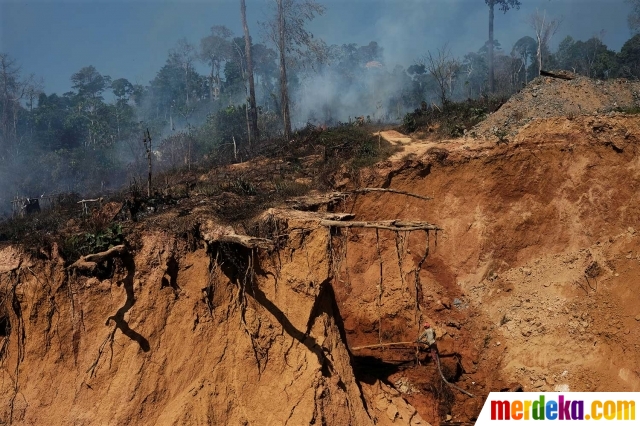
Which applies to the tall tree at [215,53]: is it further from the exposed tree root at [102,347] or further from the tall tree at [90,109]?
the exposed tree root at [102,347]

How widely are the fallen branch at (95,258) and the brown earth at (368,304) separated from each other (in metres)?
0.19

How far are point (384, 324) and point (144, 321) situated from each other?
5.97m

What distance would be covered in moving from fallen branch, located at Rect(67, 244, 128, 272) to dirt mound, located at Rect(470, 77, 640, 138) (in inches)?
403

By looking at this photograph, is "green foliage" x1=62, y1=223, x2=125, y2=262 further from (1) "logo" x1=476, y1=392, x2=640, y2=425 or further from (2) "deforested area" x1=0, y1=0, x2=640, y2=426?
(1) "logo" x1=476, y1=392, x2=640, y2=425

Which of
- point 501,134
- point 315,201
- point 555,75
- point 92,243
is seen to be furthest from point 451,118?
point 92,243

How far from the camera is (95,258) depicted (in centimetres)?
733

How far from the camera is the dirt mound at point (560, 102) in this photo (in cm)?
1311

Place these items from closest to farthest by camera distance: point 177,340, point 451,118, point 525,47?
point 177,340, point 451,118, point 525,47

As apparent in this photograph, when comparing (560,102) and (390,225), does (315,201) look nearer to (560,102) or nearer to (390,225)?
(390,225)

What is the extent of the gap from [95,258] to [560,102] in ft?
43.0

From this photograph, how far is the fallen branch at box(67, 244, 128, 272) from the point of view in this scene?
23.8 ft

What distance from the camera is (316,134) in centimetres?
1634

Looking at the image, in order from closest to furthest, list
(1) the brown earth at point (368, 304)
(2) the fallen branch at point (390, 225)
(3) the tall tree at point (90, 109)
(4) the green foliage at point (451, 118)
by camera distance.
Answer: (2) the fallen branch at point (390, 225) < (1) the brown earth at point (368, 304) < (4) the green foliage at point (451, 118) < (3) the tall tree at point (90, 109)

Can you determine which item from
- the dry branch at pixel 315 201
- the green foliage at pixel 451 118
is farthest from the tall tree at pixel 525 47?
the dry branch at pixel 315 201
